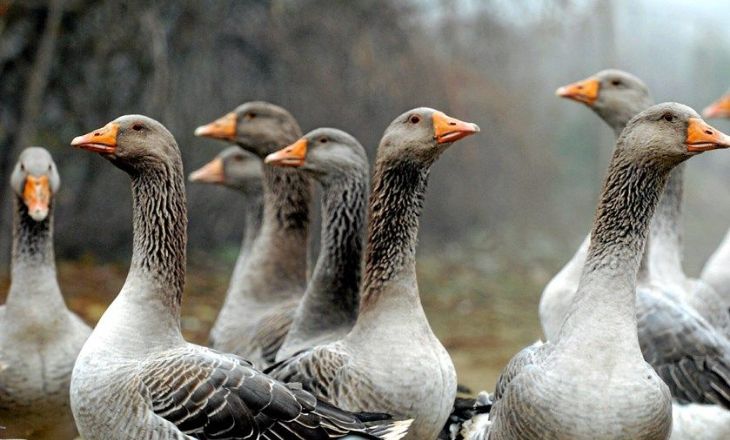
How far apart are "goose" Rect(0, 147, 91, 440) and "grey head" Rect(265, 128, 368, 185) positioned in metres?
1.56

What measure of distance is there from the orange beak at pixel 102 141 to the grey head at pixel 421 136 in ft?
4.47

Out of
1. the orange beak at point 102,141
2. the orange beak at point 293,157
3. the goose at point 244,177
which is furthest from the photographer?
the goose at point 244,177

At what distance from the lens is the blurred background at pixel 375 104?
10.4 metres

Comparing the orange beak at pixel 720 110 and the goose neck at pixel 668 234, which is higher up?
the orange beak at pixel 720 110

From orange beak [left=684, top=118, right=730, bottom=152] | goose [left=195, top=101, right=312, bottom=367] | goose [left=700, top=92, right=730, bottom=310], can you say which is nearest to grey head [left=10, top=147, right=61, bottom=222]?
goose [left=195, top=101, right=312, bottom=367]

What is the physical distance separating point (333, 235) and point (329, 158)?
45cm

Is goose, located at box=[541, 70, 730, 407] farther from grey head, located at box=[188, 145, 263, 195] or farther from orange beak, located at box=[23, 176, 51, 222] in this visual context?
orange beak, located at box=[23, 176, 51, 222]

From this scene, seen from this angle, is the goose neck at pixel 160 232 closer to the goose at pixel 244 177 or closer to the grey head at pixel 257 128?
the grey head at pixel 257 128

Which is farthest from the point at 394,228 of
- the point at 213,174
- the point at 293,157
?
the point at 213,174

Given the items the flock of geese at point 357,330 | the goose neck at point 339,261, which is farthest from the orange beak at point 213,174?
the goose neck at point 339,261

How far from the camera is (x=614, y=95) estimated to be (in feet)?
21.4

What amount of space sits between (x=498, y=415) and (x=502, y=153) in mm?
10166

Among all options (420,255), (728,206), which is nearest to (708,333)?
(420,255)

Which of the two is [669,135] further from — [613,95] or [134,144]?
[134,144]
